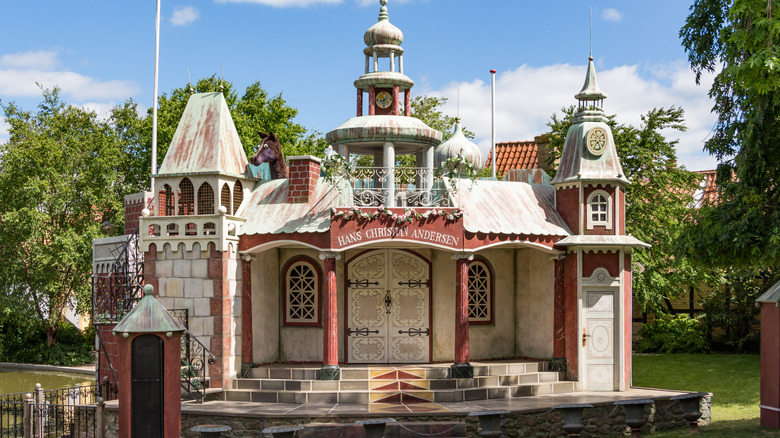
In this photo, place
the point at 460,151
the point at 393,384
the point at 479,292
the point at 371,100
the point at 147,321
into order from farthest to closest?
the point at 460,151 → the point at 479,292 → the point at 371,100 → the point at 393,384 → the point at 147,321

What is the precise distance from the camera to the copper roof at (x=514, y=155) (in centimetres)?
3381

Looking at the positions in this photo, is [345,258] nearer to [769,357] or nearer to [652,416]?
[652,416]

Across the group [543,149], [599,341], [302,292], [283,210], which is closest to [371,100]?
[283,210]

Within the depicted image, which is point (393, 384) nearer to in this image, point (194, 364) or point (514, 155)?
point (194, 364)

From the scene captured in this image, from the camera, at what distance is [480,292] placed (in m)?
19.8

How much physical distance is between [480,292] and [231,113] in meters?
17.4

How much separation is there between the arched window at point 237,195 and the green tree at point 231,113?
1366 centimetres

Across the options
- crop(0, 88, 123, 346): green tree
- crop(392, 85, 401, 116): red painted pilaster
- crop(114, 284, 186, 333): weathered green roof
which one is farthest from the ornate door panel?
crop(0, 88, 123, 346): green tree

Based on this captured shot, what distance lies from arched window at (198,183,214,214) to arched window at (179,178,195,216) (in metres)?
0.23

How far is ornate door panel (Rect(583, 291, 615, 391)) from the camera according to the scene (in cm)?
1864

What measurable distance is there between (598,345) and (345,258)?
19.3 ft

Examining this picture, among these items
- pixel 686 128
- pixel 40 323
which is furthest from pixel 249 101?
pixel 686 128

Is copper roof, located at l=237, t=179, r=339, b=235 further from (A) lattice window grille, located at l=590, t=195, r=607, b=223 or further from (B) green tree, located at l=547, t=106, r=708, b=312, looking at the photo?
(B) green tree, located at l=547, t=106, r=708, b=312

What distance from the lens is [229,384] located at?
17688mm
